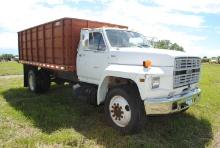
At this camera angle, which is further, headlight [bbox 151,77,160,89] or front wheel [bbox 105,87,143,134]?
front wheel [bbox 105,87,143,134]

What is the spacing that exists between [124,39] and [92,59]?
99 centimetres

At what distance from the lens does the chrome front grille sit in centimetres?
605

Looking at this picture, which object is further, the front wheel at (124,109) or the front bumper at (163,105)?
the front wheel at (124,109)

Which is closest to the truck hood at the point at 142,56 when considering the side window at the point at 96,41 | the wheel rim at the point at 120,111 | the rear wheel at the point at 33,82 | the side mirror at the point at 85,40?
the side window at the point at 96,41

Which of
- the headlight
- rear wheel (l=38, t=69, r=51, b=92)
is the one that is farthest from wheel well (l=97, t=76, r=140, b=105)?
rear wheel (l=38, t=69, r=51, b=92)

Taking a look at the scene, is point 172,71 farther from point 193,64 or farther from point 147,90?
point 193,64

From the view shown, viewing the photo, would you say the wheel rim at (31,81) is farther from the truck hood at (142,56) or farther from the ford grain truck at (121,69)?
the truck hood at (142,56)

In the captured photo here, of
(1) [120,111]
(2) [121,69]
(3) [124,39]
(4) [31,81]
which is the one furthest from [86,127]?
(4) [31,81]

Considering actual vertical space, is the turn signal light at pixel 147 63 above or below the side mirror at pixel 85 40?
below

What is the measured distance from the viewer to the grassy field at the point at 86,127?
5.93 meters

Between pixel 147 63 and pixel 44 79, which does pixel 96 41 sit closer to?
pixel 147 63

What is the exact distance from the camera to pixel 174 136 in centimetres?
643

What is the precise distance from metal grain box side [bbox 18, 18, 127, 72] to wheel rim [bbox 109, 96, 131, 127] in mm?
2246

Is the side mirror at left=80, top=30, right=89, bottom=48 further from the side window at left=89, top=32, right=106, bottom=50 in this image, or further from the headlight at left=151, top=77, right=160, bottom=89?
the headlight at left=151, top=77, right=160, bottom=89
